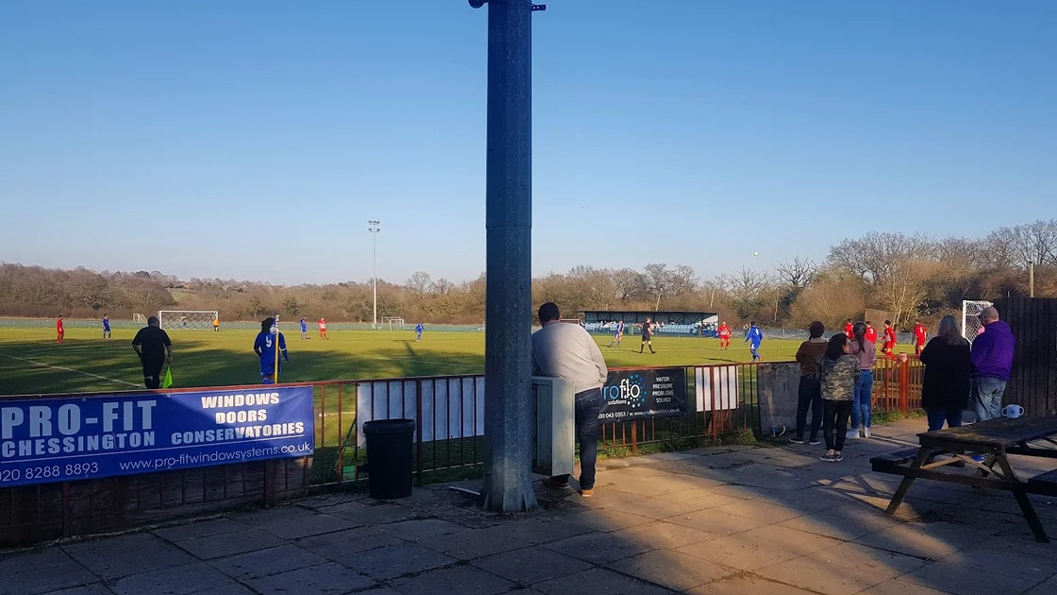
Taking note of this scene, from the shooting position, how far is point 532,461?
26.5 feet

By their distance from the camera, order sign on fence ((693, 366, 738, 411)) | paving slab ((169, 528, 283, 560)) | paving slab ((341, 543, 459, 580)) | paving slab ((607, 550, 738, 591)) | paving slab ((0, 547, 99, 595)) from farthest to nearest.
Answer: sign on fence ((693, 366, 738, 411)) < paving slab ((169, 528, 283, 560)) < paving slab ((341, 543, 459, 580)) < paving slab ((607, 550, 738, 591)) < paving slab ((0, 547, 99, 595))

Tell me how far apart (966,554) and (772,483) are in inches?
114

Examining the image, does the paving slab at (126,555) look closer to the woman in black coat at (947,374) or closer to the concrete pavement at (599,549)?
the concrete pavement at (599,549)

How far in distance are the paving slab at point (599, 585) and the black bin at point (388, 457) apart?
2.86 meters

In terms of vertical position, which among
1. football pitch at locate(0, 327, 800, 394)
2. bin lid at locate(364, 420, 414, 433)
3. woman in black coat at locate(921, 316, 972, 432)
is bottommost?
football pitch at locate(0, 327, 800, 394)

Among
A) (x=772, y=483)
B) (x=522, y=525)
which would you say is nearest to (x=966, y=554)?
(x=772, y=483)

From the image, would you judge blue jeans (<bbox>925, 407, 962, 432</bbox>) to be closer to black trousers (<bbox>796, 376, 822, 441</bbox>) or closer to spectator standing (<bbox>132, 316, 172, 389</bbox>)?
black trousers (<bbox>796, 376, 822, 441</bbox>)

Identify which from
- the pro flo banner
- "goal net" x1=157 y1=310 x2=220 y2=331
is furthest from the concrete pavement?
"goal net" x1=157 y1=310 x2=220 y2=331

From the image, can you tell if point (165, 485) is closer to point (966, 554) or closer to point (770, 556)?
point (770, 556)

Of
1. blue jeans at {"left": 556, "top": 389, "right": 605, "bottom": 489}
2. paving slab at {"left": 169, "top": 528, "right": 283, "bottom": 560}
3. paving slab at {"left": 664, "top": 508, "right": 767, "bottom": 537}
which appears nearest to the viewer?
paving slab at {"left": 169, "top": 528, "right": 283, "bottom": 560}

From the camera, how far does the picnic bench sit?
6462 millimetres

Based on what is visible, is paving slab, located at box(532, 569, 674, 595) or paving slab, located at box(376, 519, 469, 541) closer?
paving slab, located at box(532, 569, 674, 595)

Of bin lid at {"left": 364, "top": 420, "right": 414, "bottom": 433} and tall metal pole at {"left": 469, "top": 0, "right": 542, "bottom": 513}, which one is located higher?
tall metal pole at {"left": 469, "top": 0, "right": 542, "bottom": 513}

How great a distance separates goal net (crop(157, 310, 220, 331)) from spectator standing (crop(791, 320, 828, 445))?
84.2 meters
